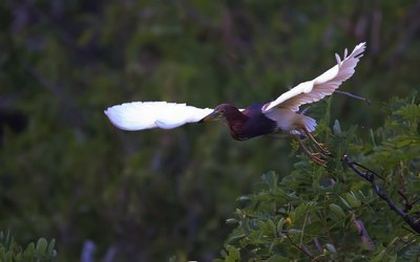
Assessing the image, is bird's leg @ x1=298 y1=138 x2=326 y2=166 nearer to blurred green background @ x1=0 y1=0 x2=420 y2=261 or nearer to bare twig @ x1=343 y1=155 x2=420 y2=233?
bare twig @ x1=343 y1=155 x2=420 y2=233

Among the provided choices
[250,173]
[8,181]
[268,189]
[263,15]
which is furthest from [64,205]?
[268,189]

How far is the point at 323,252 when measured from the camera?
3.29 m

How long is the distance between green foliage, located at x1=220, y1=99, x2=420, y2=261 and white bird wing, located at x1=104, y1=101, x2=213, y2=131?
0.88 ft

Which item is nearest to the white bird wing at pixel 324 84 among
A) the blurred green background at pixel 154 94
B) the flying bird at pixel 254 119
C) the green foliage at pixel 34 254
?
the flying bird at pixel 254 119

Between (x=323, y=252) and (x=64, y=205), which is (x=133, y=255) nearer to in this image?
A: (x=64, y=205)

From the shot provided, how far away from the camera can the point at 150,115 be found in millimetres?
3475

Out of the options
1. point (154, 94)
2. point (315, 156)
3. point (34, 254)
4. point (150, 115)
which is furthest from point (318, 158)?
point (154, 94)

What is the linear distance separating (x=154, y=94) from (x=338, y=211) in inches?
182

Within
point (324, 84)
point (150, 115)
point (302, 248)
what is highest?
point (150, 115)

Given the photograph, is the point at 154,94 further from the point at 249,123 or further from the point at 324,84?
the point at 324,84

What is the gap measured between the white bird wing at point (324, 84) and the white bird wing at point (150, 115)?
0.25 m

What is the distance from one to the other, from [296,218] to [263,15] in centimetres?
574

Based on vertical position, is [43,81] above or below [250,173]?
above

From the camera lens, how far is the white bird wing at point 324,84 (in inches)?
120
